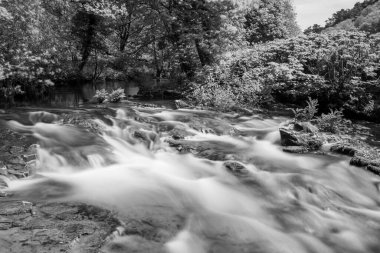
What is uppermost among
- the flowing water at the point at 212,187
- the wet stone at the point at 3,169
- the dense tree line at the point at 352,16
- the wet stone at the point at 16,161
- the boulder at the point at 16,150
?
the dense tree line at the point at 352,16

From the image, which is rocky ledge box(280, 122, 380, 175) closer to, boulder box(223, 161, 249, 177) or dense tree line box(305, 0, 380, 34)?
boulder box(223, 161, 249, 177)

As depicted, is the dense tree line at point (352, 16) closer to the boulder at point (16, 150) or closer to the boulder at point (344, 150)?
the boulder at point (344, 150)

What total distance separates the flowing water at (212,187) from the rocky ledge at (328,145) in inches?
10.7

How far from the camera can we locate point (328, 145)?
9445 mm

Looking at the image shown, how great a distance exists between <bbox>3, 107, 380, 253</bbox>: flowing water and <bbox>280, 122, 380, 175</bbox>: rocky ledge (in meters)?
0.27

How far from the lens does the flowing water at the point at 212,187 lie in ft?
17.2

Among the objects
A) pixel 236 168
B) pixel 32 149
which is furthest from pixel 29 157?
pixel 236 168

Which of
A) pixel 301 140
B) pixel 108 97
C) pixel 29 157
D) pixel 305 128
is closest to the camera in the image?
pixel 29 157

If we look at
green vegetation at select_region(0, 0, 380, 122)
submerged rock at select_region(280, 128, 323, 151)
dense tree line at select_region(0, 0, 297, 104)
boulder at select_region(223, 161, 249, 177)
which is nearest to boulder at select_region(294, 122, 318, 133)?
submerged rock at select_region(280, 128, 323, 151)

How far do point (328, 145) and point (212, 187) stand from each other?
407 centimetres

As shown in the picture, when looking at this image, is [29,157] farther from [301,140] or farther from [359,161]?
[359,161]

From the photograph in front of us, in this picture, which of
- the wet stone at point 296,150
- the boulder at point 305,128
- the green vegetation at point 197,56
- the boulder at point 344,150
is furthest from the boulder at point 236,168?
the green vegetation at point 197,56

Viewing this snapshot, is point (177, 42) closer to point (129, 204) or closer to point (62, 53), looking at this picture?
point (62, 53)

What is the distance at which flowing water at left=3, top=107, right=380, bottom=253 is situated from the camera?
17.2 ft
